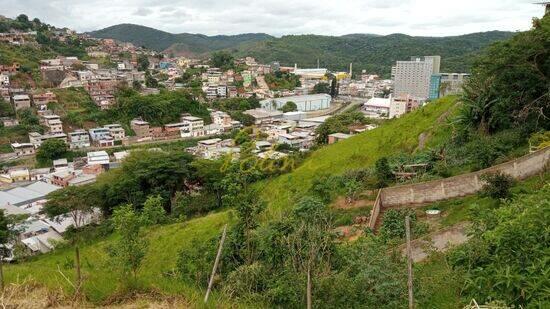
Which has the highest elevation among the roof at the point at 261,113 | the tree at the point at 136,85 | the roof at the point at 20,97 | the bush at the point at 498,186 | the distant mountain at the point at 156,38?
the distant mountain at the point at 156,38

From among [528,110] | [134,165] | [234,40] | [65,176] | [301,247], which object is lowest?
[65,176]

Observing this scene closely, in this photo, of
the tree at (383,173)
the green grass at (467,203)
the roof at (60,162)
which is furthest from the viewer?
the roof at (60,162)

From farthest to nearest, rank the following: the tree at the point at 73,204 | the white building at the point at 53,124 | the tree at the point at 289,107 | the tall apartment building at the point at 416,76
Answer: the tall apartment building at the point at 416,76, the tree at the point at 289,107, the white building at the point at 53,124, the tree at the point at 73,204

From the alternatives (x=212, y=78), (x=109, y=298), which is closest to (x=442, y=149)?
(x=109, y=298)

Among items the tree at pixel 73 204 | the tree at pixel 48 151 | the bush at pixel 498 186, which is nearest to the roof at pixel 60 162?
the tree at pixel 48 151

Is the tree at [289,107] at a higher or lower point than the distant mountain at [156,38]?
lower

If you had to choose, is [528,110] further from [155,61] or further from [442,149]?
[155,61]

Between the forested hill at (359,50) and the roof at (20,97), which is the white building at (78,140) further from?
the forested hill at (359,50)
